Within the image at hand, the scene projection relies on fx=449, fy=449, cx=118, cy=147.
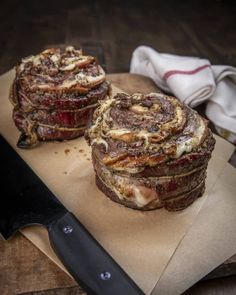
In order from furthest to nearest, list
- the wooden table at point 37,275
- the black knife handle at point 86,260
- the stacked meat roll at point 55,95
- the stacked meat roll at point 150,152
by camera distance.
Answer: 1. the stacked meat roll at point 55,95
2. the stacked meat roll at point 150,152
3. the wooden table at point 37,275
4. the black knife handle at point 86,260

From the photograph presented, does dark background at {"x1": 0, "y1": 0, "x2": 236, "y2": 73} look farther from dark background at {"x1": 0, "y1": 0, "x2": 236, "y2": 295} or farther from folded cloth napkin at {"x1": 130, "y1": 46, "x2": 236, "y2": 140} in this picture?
folded cloth napkin at {"x1": 130, "y1": 46, "x2": 236, "y2": 140}

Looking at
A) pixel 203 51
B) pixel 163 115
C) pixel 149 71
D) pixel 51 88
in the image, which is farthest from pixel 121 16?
pixel 163 115

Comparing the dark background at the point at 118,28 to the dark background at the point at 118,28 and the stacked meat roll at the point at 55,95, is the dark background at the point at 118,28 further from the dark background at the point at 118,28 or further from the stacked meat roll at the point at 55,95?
the stacked meat roll at the point at 55,95

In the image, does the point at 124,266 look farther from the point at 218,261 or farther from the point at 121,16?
the point at 121,16

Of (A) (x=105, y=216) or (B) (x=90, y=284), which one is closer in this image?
(B) (x=90, y=284)

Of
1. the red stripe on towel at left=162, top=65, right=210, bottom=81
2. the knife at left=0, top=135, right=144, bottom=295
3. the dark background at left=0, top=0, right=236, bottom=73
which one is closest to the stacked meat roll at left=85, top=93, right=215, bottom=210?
the knife at left=0, top=135, right=144, bottom=295

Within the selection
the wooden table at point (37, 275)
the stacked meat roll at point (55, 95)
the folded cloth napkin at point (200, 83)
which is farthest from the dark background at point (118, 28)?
the wooden table at point (37, 275)
